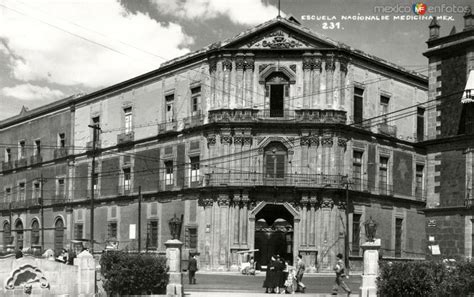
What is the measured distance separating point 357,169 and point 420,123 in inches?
333

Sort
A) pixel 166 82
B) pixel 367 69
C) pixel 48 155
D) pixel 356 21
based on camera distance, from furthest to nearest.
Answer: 1. pixel 48 155
2. pixel 166 82
3. pixel 367 69
4. pixel 356 21

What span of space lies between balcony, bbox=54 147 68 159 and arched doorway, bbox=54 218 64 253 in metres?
5.32

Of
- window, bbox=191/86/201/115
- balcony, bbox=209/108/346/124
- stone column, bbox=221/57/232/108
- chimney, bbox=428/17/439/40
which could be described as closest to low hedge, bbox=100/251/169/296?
chimney, bbox=428/17/439/40

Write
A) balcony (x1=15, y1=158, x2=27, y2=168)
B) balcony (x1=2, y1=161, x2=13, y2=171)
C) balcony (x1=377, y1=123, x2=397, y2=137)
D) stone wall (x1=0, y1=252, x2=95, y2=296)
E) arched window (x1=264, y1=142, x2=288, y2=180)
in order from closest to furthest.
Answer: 1. stone wall (x1=0, y1=252, x2=95, y2=296)
2. arched window (x1=264, y1=142, x2=288, y2=180)
3. balcony (x1=377, y1=123, x2=397, y2=137)
4. balcony (x1=15, y1=158, x2=27, y2=168)
5. balcony (x1=2, y1=161, x2=13, y2=171)

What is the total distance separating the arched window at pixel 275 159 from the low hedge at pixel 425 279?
22.4m

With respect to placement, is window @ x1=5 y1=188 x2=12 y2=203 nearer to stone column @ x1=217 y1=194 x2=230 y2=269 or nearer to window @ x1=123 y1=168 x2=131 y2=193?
window @ x1=123 y1=168 x2=131 y2=193

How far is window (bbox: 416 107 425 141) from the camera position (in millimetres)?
50875

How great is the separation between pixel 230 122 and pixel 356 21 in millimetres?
18402

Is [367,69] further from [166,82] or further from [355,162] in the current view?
[166,82]

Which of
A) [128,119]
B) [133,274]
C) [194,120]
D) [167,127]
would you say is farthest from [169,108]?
[133,274]

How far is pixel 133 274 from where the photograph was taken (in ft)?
77.0

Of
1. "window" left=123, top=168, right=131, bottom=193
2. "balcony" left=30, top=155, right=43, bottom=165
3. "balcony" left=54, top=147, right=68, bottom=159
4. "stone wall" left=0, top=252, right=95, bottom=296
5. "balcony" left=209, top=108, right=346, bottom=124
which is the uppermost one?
"balcony" left=209, top=108, right=346, bottom=124

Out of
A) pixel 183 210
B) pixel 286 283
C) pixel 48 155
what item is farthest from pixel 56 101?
pixel 286 283

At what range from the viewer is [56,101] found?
6331 cm
